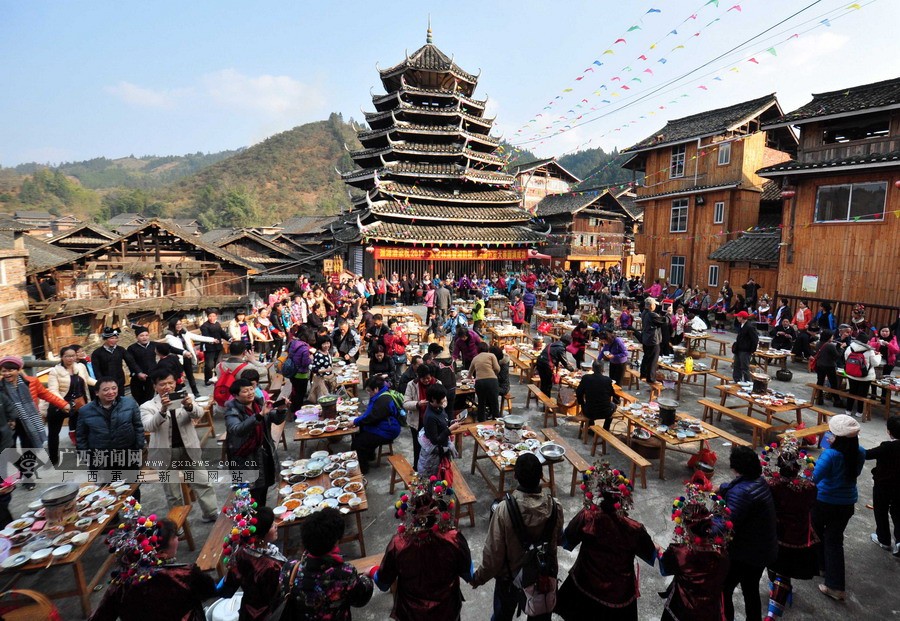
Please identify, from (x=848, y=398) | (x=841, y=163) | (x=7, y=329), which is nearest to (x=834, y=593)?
(x=848, y=398)

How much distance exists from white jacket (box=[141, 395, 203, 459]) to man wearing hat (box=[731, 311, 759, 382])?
35.9 feet

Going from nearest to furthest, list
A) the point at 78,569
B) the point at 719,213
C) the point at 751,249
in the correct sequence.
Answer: the point at 78,569, the point at 751,249, the point at 719,213

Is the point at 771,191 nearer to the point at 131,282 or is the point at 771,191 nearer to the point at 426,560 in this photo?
the point at 426,560

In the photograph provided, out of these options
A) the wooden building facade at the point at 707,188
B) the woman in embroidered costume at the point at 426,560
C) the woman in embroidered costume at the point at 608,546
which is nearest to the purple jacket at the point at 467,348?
→ the woman in embroidered costume at the point at 608,546

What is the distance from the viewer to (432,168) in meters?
24.0

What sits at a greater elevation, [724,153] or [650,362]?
[724,153]

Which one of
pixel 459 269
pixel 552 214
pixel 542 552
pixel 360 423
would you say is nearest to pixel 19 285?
pixel 459 269

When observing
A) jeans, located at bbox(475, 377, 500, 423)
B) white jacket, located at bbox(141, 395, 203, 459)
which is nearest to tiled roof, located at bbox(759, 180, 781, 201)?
jeans, located at bbox(475, 377, 500, 423)

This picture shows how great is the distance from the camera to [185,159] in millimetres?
161875

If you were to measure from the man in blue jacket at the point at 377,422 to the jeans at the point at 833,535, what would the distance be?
5.17 m

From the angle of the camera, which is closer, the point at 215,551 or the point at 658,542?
the point at 215,551

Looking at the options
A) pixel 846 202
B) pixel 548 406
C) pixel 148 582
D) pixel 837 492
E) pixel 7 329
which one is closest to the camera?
pixel 148 582

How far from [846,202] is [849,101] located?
12.4ft

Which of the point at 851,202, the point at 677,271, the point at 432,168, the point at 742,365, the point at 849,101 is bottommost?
the point at 742,365
